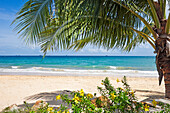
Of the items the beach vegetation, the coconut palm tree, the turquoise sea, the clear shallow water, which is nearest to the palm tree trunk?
the coconut palm tree

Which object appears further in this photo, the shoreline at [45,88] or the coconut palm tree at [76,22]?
the shoreline at [45,88]

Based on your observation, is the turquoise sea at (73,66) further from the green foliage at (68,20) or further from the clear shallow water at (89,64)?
the green foliage at (68,20)

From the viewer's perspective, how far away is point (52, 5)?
3.55 meters

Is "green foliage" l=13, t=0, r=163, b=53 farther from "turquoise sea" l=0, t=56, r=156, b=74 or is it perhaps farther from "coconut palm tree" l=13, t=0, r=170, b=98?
"turquoise sea" l=0, t=56, r=156, b=74

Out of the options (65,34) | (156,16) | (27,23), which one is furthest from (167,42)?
(27,23)

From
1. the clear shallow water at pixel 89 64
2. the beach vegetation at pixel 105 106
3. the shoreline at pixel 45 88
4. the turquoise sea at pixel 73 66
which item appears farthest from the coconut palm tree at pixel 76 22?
the clear shallow water at pixel 89 64

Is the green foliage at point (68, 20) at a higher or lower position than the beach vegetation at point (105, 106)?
higher

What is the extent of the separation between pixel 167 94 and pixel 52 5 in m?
3.26

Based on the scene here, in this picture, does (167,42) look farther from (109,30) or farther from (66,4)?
(66,4)

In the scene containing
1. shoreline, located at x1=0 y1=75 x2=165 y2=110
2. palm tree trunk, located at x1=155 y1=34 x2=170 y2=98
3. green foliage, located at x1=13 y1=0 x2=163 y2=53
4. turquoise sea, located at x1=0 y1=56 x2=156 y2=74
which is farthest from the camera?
turquoise sea, located at x1=0 y1=56 x2=156 y2=74

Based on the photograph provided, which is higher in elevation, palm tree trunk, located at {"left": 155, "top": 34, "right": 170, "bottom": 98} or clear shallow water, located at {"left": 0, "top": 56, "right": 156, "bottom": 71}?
palm tree trunk, located at {"left": 155, "top": 34, "right": 170, "bottom": 98}

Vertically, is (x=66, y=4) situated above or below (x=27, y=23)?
above

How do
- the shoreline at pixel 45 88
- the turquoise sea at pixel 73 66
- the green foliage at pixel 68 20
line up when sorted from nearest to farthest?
the green foliage at pixel 68 20
the shoreline at pixel 45 88
the turquoise sea at pixel 73 66

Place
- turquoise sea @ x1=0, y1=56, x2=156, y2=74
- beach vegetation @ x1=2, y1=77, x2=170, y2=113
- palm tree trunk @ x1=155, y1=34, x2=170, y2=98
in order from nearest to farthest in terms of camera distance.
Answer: beach vegetation @ x1=2, y1=77, x2=170, y2=113 → palm tree trunk @ x1=155, y1=34, x2=170, y2=98 → turquoise sea @ x1=0, y1=56, x2=156, y2=74
